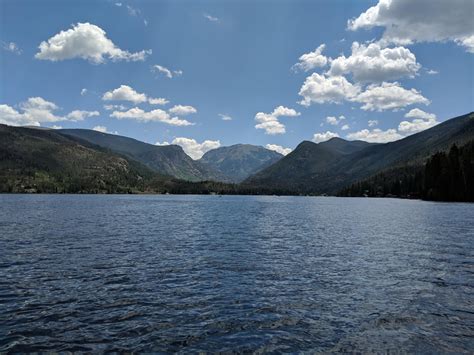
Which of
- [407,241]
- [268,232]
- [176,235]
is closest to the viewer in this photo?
[407,241]

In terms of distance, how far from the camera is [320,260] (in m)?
43.4

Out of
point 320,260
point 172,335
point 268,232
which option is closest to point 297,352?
point 172,335

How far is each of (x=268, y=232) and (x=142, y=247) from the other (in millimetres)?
29260

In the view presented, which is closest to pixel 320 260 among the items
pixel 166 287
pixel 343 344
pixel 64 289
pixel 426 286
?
pixel 426 286

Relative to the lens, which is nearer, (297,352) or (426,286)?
(297,352)

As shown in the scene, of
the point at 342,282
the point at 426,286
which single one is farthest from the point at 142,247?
the point at 426,286

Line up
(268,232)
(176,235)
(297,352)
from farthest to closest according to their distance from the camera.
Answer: (268,232), (176,235), (297,352)

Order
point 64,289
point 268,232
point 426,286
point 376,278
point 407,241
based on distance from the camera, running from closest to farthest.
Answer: point 64,289 → point 426,286 → point 376,278 → point 407,241 → point 268,232

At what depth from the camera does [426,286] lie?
3178cm

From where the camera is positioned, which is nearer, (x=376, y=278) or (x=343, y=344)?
(x=343, y=344)

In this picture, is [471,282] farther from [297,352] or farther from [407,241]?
[407,241]

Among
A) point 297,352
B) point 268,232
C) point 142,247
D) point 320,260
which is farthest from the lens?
point 268,232

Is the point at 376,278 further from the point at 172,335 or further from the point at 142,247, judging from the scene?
the point at 142,247

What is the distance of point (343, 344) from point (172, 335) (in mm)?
9364
